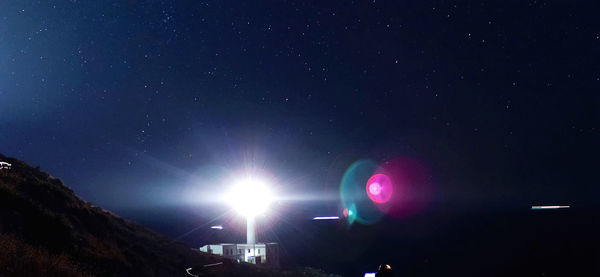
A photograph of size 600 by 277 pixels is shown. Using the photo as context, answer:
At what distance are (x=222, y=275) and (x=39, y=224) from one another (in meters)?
13.6

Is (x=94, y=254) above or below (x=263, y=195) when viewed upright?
below

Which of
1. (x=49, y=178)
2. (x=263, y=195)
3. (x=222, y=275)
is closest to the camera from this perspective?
(x=222, y=275)

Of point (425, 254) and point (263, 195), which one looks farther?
point (425, 254)

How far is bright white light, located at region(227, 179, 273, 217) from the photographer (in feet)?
210

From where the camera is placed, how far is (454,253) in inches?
5399

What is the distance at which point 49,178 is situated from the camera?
30531 mm

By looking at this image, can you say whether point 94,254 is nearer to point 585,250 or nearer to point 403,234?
point 585,250

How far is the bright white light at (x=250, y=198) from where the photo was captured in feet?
210

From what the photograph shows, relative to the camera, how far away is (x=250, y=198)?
6538 centimetres

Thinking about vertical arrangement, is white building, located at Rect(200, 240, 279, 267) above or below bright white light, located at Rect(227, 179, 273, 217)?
below

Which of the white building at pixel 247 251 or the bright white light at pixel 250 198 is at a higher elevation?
the bright white light at pixel 250 198

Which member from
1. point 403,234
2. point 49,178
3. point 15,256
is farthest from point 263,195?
point 403,234

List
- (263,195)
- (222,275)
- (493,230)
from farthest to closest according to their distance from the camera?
(493,230) → (263,195) → (222,275)

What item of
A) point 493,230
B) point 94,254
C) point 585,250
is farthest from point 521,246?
point 94,254
